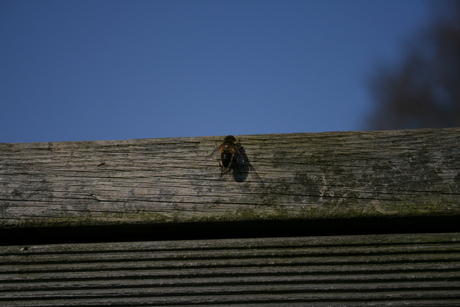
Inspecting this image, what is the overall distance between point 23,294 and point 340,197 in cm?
103

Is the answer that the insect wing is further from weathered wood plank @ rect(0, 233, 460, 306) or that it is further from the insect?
weathered wood plank @ rect(0, 233, 460, 306)

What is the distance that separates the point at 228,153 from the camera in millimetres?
1505

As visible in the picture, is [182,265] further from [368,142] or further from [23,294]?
[368,142]

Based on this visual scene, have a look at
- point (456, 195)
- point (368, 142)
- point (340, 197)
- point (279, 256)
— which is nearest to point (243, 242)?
point (279, 256)

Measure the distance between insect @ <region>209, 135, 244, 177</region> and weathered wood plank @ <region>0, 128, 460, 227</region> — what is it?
0.03 meters

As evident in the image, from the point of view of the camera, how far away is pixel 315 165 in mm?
1528

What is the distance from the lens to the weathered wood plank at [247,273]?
1.37 m

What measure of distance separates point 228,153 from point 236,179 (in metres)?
0.09

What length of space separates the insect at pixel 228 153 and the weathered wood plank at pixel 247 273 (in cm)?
25

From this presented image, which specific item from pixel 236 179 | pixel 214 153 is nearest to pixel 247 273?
pixel 236 179

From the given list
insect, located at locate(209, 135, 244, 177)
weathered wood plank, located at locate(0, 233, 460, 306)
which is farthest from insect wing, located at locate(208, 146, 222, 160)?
weathered wood plank, located at locate(0, 233, 460, 306)

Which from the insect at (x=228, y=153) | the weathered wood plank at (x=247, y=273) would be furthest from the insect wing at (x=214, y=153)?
the weathered wood plank at (x=247, y=273)

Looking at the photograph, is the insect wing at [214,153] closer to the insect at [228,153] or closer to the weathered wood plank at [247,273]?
the insect at [228,153]

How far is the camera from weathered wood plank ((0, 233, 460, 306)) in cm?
137
